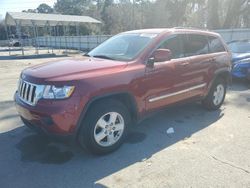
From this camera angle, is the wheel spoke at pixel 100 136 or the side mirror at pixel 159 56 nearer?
the wheel spoke at pixel 100 136

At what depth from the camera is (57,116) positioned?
11.3ft

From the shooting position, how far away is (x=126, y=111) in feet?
13.6

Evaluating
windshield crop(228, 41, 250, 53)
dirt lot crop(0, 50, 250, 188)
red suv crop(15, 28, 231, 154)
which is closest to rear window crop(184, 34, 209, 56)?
red suv crop(15, 28, 231, 154)

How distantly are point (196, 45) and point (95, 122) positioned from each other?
2.86 meters

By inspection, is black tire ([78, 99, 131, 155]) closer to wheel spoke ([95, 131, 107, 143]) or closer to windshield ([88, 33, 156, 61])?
wheel spoke ([95, 131, 107, 143])

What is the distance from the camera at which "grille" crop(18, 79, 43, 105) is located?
3586mm

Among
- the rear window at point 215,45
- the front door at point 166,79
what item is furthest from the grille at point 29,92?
the rear window at point 215,45

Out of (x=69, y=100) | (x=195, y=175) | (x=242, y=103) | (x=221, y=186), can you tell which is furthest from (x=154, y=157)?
(x=242, y=103)

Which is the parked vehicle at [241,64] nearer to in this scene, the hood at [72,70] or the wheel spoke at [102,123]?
the hood at [72,70]

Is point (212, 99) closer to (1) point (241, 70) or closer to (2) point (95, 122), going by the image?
(2) point (95, 122)

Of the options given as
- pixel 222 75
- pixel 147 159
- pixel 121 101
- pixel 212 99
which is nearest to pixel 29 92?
pixel 121 101

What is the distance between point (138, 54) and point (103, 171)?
191 centimetres

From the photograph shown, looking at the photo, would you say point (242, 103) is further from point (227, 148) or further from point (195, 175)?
point (195, 175)

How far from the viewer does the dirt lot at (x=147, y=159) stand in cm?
336
